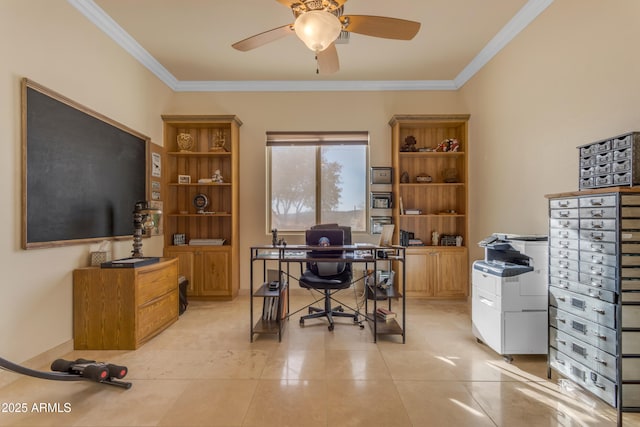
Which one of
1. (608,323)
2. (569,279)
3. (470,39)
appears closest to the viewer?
(608,323)

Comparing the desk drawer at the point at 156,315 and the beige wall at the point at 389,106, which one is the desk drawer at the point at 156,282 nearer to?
the desk drawer at the point at 156,315

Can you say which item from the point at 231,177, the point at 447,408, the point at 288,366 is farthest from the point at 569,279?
the point at 231,177

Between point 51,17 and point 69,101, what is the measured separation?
2.13ft

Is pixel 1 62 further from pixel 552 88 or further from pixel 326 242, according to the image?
pixel 552 88

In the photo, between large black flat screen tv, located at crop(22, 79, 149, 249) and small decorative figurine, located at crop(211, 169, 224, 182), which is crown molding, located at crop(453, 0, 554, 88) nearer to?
small decorative figurine, located at crop(211, 169, 224, 182)

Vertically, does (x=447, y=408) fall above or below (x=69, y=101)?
below

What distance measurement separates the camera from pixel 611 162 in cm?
182

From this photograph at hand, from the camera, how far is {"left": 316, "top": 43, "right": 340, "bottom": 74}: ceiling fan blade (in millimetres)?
2376

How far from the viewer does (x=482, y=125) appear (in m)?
3.89

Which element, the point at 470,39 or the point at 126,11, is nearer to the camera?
the point at 126,11

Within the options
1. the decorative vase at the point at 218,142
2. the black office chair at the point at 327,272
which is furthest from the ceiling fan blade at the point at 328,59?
the decorative vase at the point at 218,142

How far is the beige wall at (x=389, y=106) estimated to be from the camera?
2.11m

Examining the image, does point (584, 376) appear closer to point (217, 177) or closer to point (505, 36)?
A: point (505, 36)

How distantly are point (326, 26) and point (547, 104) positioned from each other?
2240mm
